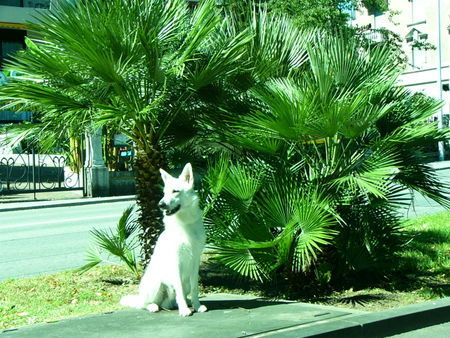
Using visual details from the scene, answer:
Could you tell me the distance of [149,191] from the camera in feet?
24.2

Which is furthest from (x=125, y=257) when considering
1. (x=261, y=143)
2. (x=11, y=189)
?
(x=11, y=189)

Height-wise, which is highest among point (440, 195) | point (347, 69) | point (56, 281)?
point (347, 69)

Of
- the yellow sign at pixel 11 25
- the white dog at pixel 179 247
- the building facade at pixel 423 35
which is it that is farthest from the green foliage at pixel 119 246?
the building facade at pixel 423 35

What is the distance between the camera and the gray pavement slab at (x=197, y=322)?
5078 millimetres

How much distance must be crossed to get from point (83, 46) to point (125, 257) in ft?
8.19

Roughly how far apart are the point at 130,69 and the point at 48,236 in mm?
6999

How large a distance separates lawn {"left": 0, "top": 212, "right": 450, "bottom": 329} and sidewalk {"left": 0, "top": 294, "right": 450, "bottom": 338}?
441mm

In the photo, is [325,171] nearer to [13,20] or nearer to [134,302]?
[134,302]

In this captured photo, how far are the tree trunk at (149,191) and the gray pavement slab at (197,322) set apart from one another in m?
1.54

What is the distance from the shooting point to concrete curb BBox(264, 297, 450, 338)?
5086 millimetres

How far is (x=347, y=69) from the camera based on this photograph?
23.4ft

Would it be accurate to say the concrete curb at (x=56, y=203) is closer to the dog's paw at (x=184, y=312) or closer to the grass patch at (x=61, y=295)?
the grass patch at (x=61, y=295)

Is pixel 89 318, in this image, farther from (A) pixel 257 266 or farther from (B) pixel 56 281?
(B) pixel 56 281

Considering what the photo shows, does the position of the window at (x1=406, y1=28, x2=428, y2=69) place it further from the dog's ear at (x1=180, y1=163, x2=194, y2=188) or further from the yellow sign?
the dog's ear at (x1=180, y1=163, x2=194, y2=188)
